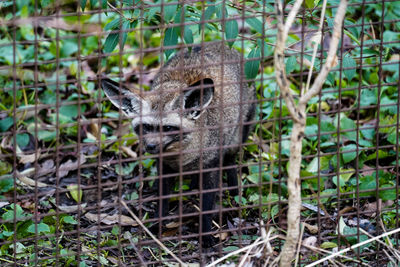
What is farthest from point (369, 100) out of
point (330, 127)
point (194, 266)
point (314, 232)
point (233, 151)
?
point (194, 266)

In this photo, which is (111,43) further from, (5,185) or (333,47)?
(5,185)

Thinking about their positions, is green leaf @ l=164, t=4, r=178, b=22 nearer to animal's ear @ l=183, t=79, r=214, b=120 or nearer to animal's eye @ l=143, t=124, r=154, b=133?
animal's ear @ l=183, t=79, r=214, b=120

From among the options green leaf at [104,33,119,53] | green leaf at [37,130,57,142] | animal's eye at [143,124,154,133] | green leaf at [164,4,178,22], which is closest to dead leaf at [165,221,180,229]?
animal's eye at [143,124,154,133]

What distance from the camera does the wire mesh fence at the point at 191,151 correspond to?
4.07 m

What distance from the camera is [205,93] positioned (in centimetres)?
498

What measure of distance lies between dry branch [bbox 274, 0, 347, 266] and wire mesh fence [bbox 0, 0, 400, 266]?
162mm

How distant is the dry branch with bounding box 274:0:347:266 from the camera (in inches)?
149

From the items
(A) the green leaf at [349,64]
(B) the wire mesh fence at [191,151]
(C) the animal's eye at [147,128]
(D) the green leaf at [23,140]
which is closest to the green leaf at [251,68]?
(B) the wire mesh fence at [191,151]

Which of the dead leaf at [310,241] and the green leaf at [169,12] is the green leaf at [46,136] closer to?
the dead leaf at [310,241]

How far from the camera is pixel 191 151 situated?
4.08 meters

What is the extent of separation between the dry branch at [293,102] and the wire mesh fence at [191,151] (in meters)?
0.16

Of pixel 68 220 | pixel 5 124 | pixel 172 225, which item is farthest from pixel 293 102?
pixel 5 124

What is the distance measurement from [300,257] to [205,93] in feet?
4.90

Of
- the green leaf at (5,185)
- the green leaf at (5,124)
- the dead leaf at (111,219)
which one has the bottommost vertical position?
the dead leaf at (111,219)
